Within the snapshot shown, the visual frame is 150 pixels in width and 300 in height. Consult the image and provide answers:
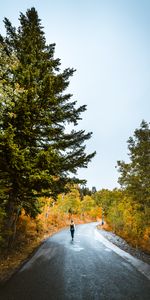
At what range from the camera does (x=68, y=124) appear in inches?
510

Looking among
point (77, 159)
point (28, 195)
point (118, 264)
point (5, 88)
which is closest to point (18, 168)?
point (28, 195)

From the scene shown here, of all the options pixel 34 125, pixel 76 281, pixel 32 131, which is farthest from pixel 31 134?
pixel 76 281

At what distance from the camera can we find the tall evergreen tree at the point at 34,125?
27.6ft

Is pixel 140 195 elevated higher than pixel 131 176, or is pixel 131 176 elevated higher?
pixel 131 176

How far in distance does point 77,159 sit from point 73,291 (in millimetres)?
6385

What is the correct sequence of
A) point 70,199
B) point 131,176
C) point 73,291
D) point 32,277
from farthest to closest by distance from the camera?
point 70,199 < point 131,176 < point 32,277 < point 73,291

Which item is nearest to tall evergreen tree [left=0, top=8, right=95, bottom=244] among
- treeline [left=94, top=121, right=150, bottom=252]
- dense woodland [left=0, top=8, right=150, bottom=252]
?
dense woodland [left=0, top=8, right=150, bottom=252]

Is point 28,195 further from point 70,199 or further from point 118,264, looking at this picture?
point 70,199

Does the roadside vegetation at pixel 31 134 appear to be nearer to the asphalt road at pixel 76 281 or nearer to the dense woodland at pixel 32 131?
the dense woodland at pixel 32 131

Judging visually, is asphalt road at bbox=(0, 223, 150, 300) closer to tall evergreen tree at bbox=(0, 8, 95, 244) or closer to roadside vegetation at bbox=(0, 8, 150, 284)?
roadside vegetation at bbox=(0, 8, 150, 284)

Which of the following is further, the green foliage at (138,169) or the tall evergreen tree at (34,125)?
the green foliage at (138,169)

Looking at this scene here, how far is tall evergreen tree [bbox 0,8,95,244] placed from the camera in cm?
840

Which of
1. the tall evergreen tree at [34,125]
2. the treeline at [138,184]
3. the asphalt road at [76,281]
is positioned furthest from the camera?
the treeline at [138,184]

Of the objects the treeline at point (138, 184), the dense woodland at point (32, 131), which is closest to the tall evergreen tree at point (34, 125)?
the dense woodland at point (32, 131)
